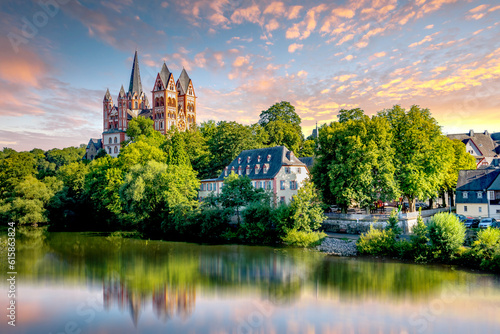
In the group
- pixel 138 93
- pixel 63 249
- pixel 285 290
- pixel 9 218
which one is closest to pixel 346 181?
pixel 285 290

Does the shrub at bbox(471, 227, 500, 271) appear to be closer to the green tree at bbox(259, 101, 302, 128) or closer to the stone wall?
the stone wall

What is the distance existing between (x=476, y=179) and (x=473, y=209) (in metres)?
3.18

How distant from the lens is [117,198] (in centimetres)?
4966

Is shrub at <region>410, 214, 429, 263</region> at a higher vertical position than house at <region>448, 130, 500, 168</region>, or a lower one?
lower

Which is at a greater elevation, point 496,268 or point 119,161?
point 119,161

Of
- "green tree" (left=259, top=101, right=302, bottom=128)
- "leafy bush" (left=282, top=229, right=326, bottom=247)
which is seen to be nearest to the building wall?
"leafy bush" (left=282, top=229, right=326, bottom=247)

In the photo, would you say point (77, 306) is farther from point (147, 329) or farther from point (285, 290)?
point (285, 290)

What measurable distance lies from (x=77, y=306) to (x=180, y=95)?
321 feet

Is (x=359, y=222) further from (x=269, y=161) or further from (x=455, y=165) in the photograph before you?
(x=455, y=165)

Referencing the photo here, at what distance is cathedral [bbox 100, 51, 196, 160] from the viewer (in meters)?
107

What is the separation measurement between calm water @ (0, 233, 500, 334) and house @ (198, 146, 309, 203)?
42.9ft

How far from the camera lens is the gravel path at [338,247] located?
1235 inches

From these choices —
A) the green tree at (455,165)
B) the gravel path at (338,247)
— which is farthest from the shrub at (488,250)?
the green tree at (455,165)

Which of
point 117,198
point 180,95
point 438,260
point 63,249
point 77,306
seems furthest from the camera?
point 180,95
